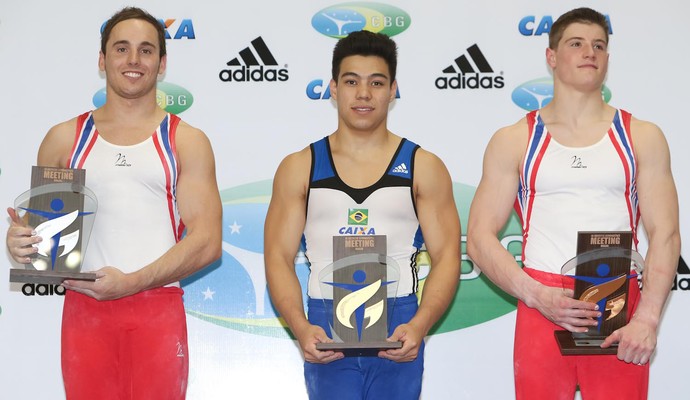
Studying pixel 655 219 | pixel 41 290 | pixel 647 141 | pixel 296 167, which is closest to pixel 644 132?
pixel 647 141

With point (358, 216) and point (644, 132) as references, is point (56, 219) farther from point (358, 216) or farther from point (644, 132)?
point (644, 132)

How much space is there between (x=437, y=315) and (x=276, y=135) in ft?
5.07

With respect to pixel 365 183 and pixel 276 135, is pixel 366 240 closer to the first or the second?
pixel 365 183

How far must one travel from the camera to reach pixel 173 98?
4.88 metres

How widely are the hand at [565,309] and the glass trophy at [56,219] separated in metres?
1.63

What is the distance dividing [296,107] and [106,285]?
5.29 feet

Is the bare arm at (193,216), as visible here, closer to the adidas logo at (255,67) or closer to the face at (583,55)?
the adidas logo at (255,67)

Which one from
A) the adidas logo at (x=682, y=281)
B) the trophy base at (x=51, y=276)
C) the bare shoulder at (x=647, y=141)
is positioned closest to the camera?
the trophy base at (x=51, y=276)

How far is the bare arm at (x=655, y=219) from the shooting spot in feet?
11.7

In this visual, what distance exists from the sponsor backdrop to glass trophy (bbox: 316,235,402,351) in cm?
135

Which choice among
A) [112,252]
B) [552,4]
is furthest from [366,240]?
[552,4]

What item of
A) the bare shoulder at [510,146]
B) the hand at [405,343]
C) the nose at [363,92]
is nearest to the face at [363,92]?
the nose at [363,92]

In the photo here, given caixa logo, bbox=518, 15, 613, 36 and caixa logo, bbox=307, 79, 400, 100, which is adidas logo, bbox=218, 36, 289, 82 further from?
caixa logo, bbox=518, 15, 613, 36

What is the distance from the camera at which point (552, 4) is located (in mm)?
4906
